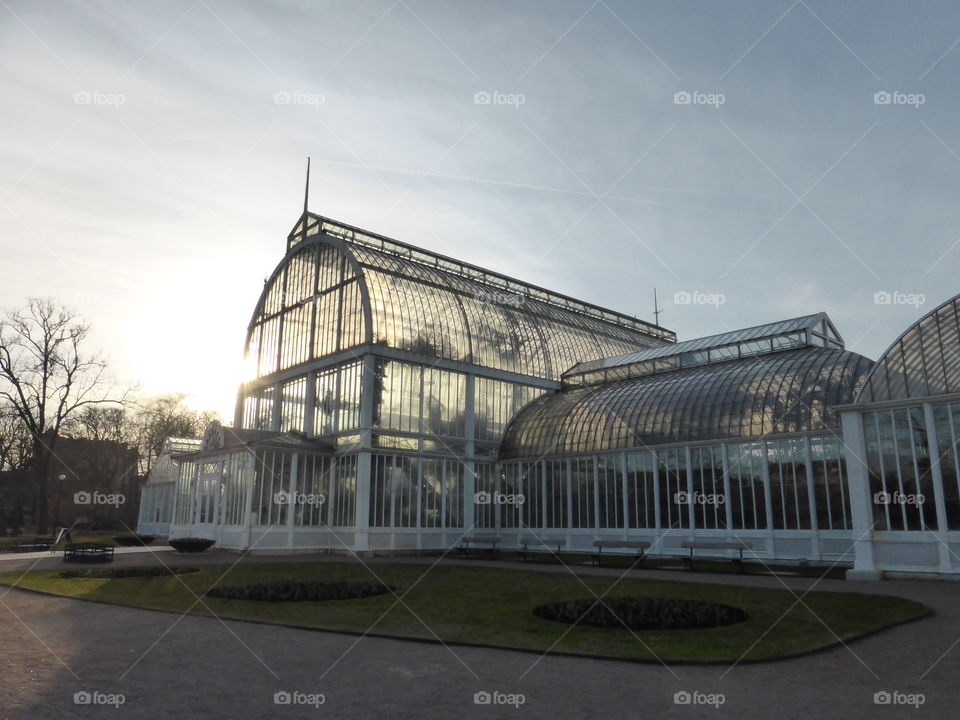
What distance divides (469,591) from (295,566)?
37.7 ft

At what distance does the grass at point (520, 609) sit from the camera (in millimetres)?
12008

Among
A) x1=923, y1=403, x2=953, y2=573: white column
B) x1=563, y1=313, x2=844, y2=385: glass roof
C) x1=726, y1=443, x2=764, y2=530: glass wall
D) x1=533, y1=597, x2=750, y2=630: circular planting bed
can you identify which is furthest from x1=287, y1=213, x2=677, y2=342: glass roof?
x1=533, y1=597, x2=750, y2=630: circular planting bed

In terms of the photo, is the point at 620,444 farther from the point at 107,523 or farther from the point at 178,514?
the point at 107,523

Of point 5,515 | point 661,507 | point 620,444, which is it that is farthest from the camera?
point 5,515

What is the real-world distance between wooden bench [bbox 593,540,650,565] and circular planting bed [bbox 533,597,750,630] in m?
15.7

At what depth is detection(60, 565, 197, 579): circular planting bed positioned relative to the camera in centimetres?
2423

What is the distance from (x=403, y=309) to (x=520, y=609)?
28217 millimetres

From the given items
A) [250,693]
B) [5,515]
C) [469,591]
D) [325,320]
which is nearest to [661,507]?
[469,591]

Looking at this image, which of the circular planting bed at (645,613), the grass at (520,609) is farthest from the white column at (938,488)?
the circular planting bed at (645,613)

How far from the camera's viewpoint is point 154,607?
1642 centimetres

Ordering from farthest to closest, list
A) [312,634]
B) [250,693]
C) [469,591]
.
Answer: [469,591] → [312,634] → [250,693]

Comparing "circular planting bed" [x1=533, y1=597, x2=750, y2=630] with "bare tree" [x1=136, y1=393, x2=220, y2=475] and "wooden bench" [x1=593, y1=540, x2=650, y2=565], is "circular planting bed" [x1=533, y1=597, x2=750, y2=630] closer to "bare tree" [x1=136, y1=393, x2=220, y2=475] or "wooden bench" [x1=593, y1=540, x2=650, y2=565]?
"wooden bench" [x1=593, y1=540, x2=650, y2=565]

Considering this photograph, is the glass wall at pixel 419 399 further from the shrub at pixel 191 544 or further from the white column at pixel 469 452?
the shrub at pixel 191 544

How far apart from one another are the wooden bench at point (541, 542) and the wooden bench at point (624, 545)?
3.18m
